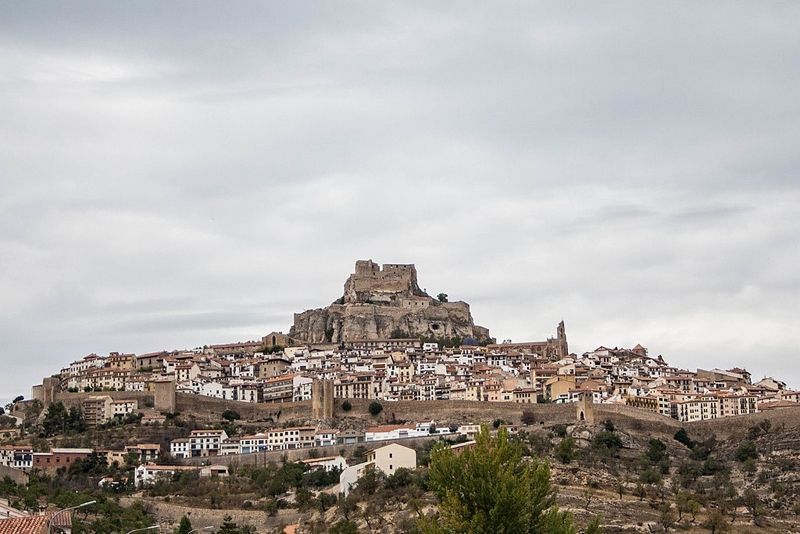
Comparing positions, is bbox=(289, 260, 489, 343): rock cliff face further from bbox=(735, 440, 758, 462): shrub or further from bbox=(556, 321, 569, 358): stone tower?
bbox=(735, 440, 758, 462): shrub

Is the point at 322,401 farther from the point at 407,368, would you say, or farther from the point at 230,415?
the point at 407,368

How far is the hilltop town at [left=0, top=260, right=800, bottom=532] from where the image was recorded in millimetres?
65062

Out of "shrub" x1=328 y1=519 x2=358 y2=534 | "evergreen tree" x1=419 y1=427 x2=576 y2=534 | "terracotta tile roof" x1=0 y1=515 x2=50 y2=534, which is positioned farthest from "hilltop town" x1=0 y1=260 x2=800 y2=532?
"terracotta tile roof" x1=0 y1=515 x2=50 y2=534

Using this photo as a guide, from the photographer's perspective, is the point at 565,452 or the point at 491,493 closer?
the point at 491,493

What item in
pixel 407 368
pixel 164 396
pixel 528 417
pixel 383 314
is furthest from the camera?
pixel 383 314

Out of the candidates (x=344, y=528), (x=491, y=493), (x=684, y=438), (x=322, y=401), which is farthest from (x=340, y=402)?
(x=491, y=493)

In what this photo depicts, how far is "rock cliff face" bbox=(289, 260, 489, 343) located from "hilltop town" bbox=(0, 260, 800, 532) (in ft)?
0.62

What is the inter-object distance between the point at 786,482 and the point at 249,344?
44574 mm

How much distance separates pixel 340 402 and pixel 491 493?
5284cm

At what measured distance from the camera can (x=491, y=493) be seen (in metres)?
20.4

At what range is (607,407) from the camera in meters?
69.0

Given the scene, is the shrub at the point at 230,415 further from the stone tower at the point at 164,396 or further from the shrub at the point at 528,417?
the shrub at the point at 528,417

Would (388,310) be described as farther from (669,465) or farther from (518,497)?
(518,497)

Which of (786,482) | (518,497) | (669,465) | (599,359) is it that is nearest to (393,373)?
(599,359)
